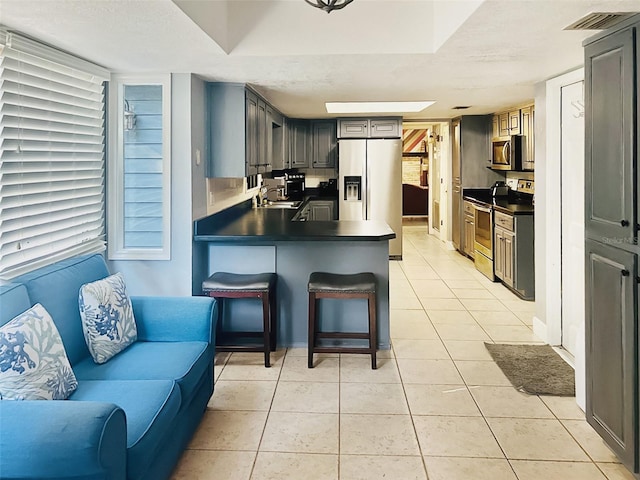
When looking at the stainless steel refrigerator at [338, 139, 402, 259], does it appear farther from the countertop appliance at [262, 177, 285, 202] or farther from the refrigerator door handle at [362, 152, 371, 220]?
the countertop appliance at [262, 177, 285, 202]

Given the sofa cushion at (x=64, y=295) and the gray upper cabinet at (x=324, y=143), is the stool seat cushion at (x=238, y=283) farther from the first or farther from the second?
the gray upper cabinet at (x=324, y=143)

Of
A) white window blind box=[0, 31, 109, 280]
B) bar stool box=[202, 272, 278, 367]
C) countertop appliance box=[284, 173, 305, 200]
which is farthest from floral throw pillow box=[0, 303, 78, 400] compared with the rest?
countertop appliance box=[284, 173, 305, 200]

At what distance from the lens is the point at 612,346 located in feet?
7.75

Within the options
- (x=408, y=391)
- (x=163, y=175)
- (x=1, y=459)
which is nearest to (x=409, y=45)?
(x=163, y=175)

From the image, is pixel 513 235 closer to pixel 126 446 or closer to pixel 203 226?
pixel 203 226

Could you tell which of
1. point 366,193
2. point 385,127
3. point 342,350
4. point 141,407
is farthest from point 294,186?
point 141,407

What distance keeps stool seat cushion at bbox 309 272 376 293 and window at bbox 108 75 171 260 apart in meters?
1.11

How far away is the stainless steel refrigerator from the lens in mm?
7508

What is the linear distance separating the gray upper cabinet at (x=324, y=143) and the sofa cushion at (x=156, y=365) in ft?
18.3

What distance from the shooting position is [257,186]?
6680mm

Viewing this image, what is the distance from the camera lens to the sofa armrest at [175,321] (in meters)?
2.84

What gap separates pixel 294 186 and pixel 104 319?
549 centimetres

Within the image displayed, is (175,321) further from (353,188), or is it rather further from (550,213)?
(353,188)

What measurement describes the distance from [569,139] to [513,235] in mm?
1861
